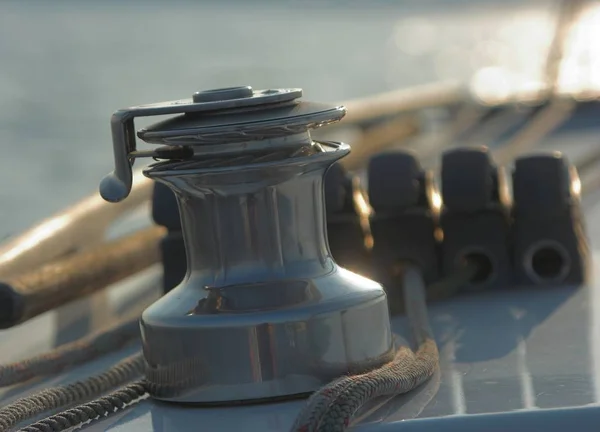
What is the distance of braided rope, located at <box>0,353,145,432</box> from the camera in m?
0.77

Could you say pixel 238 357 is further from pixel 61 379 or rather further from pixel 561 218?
pixel 561 218

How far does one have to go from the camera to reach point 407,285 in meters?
Answer: 1.11

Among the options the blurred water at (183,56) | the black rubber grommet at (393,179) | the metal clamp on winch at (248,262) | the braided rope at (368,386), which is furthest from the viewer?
the blurred water at (183,56)

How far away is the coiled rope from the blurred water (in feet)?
5.67

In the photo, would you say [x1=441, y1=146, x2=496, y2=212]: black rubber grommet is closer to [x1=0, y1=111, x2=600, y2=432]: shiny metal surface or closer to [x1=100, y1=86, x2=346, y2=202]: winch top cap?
[x1=0, y1=111, x2=600, y2=432]: shiny metal surface

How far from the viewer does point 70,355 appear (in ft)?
3.34

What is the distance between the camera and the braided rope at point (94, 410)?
2.47 feet

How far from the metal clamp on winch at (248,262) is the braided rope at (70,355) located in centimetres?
17

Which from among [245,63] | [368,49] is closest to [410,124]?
[245,63]

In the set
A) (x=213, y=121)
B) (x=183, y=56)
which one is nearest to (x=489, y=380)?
(x=213, y=121)

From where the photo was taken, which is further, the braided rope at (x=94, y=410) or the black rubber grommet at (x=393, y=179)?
the black rubber grommet at (x=393, y=179)

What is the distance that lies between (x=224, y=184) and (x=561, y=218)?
0.48 metres

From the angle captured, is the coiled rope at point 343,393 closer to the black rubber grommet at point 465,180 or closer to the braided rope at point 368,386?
the braided rope at point 368,386

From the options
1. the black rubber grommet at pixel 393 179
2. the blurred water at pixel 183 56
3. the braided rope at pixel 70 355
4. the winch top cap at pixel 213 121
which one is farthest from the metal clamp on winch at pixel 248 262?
the blurred water at pixel 183 56
